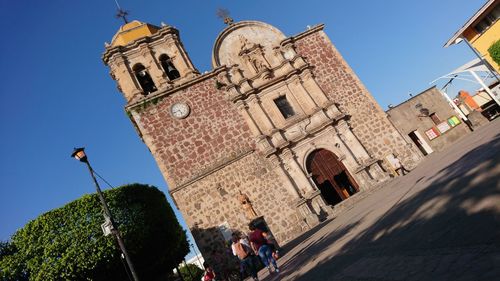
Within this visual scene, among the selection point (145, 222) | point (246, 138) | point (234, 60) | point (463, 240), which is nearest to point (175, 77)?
point (234, 60)

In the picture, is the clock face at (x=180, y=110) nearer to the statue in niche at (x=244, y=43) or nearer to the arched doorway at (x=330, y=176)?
the statue in niche at (x=244, y=43)

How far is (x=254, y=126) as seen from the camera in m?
17.5

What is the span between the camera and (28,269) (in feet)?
40.7

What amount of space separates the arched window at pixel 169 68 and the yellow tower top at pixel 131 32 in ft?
6.43

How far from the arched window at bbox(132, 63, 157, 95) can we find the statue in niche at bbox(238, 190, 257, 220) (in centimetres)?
830

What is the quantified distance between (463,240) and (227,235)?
12.8 meters

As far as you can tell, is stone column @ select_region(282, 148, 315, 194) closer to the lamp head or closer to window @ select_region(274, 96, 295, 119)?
window @ select_region(274, 96, 295, 119)

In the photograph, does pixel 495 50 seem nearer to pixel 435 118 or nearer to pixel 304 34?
pixel 435 118

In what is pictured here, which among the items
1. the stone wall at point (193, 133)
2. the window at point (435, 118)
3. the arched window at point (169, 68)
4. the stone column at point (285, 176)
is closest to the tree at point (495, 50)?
the window at point (435, 118)

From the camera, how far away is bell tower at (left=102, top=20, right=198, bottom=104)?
17812 millimetres

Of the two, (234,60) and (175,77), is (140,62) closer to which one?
(175,77)

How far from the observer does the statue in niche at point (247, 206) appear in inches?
610

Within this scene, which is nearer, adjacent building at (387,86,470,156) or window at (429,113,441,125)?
adjacent building at (387,86,470,156)

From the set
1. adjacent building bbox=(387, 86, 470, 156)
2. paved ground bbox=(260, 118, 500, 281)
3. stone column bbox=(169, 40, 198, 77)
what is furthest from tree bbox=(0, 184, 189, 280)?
adjacent building bbox=(387, 86, 470, 156)
